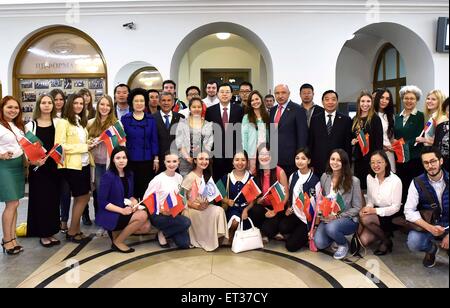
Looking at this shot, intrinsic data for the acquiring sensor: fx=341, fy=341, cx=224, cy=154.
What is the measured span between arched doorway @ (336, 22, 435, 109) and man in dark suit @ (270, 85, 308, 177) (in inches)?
138

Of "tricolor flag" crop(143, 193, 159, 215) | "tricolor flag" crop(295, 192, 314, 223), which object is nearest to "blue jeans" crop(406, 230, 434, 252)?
"tricolor flag" crop(295, 192, 314, 223)

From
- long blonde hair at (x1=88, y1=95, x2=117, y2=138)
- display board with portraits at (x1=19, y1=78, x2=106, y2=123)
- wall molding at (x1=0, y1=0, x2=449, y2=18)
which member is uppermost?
wall molding at (x1=0, y1=0, x2=449, y2=18)

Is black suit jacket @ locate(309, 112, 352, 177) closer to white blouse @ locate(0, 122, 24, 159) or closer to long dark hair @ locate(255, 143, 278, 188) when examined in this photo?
long dark hair @ locate(255, 143, 278, 188)

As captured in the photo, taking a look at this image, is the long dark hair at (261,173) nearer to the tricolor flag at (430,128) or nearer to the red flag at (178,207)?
the red flag at (178,207)

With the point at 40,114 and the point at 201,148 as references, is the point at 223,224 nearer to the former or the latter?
the point at 201,148

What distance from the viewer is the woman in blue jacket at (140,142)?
11.0 ft

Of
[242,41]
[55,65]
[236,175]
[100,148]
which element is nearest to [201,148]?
[236,175]

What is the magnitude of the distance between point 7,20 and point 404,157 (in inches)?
255

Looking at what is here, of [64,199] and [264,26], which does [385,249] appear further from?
[264,26]

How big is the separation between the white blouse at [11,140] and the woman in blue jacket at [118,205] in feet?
2.46

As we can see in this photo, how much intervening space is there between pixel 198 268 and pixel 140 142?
138cm

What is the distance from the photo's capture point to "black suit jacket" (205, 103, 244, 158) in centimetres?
353

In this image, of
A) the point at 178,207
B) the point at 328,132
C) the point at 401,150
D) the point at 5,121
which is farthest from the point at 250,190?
the point at 5,121

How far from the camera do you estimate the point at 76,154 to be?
10.4ft
